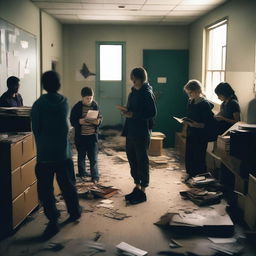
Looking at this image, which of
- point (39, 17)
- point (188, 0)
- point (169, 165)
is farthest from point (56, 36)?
point (169, 165)

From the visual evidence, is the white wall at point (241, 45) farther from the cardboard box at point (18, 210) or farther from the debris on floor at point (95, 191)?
the cardboard box at point (18, 210)

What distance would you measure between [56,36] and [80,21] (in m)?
0.69

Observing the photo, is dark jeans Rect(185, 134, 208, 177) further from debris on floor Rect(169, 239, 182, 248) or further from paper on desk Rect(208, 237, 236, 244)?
debris on floor Rect(169, 239, 182, 248)

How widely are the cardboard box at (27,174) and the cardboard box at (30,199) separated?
0.06 m

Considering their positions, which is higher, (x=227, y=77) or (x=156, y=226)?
(x=227, y=77)

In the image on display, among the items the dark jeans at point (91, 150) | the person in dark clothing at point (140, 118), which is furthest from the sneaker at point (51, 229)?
the dark jeans at point (91, 150)

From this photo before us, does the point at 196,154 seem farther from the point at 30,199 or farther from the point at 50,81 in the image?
the point at 50,81

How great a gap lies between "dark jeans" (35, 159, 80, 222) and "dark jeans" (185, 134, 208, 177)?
6.75ft

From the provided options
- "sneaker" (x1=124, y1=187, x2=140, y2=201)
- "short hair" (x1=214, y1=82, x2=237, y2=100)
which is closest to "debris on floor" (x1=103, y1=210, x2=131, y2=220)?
"sneaker" (x1=124, y1=187, x2=140, y2=201)

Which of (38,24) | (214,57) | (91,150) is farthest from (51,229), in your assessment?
(214,57)

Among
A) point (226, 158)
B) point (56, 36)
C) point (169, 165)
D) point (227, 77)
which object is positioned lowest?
point (169, 165)

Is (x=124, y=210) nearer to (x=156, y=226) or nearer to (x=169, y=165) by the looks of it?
(x=156, y=226)

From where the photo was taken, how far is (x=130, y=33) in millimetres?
8945

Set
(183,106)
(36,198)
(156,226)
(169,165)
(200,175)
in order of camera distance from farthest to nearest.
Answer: (183,106) < (169,165) < (200,175) < (36,198) < (156,226)
